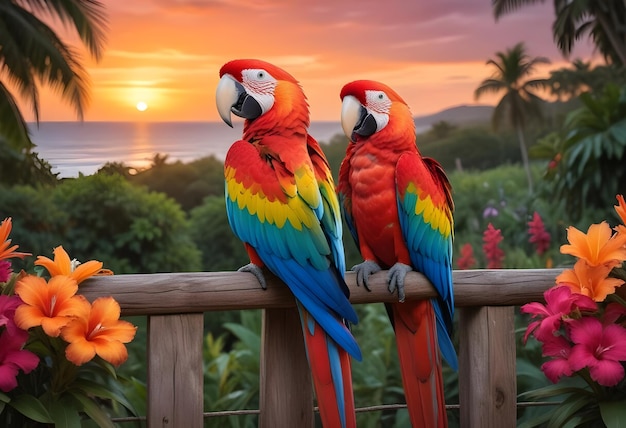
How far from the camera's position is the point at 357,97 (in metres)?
1.41

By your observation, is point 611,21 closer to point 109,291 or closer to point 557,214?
point 557,214

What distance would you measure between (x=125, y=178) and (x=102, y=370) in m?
2.74

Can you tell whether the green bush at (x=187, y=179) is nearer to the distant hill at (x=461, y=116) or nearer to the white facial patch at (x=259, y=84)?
the distant hill at (x=461, y=116)

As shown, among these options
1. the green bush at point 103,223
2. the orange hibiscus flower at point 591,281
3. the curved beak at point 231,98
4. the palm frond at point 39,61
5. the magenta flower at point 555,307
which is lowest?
the magenta flower at point 555,307

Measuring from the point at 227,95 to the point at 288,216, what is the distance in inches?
9.6

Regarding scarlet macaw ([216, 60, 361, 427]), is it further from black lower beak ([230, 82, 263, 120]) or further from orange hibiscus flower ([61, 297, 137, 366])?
orange hibiscus flower ([61, 297, 137, 366])

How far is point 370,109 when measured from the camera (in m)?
1.41

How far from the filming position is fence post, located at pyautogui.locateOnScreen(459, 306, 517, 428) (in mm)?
1525

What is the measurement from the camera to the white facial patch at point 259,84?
52.4 inches

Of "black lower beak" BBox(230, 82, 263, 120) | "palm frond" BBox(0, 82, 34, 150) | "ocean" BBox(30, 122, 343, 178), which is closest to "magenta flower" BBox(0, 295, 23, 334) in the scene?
"black lower beak" BBox(230, 82, 263, 120)

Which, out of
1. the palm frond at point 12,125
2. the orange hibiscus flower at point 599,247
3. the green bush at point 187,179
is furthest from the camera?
the palm frond at point 12,125

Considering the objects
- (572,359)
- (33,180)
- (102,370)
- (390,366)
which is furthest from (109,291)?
(33,180)

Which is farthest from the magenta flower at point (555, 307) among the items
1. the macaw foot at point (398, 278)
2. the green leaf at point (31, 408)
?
the green leaf at point (31, 408)

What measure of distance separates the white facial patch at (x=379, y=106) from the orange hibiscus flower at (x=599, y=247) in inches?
16.6
